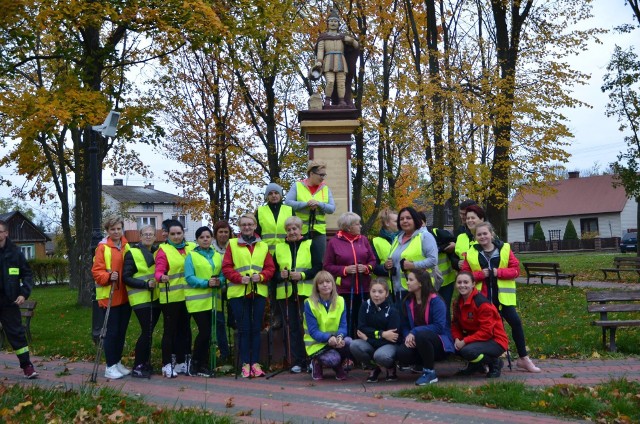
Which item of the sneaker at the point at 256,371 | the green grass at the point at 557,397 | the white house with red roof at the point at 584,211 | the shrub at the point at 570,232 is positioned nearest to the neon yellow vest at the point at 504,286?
the green grass at the point at 557,397

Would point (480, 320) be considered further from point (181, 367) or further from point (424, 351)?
point (181, 367)

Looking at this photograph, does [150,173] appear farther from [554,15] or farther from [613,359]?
[613,359]

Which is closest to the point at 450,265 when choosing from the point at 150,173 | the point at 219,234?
the point at 219,234

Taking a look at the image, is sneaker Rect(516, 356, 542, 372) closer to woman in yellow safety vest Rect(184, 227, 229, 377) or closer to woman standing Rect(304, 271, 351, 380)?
woman standing Rect(304, 271, 351, 380)

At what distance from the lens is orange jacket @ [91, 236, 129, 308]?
26.1ft

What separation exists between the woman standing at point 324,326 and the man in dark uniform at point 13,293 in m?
3.33

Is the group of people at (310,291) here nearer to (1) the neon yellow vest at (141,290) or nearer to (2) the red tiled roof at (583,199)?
(1) the neon yellow vest at (141,290)

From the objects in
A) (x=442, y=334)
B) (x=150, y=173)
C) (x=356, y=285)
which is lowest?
(x=442, y=334)

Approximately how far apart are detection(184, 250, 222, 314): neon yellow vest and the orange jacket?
0.79 metres

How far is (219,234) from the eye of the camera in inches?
349

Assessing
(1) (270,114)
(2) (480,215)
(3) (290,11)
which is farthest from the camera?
(1) (270,114)

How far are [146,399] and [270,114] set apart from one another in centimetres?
1802

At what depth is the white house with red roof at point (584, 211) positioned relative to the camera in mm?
55500

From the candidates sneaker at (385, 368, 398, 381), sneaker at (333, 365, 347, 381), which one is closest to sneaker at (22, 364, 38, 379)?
sneaker at (333, 365, 347, 381)
